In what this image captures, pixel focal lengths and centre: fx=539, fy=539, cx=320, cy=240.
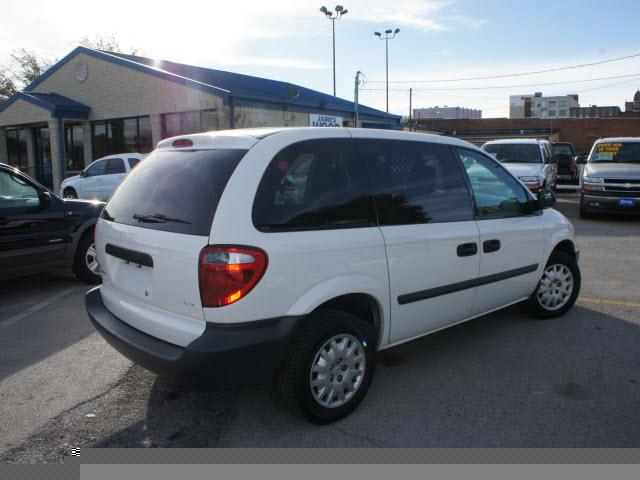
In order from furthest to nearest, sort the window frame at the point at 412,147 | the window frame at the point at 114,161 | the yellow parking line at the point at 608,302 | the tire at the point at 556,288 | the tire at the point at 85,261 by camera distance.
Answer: the window frame at the point at 114,161
the tire at the point at 85,261
the yellow parking line at the point at 608,302
the tire at the point at 556,288
the window frame at the point at 412,147

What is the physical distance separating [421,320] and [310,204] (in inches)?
49.1

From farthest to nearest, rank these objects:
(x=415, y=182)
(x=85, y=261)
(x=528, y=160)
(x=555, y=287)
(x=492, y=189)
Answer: (x=528, y=160), (x=85, y=261), (x=555, y=287), (x=492, y=189), (x=415, y=182)

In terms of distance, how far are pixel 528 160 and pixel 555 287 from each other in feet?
33.7

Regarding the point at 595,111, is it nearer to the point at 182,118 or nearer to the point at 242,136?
the point at 182,118

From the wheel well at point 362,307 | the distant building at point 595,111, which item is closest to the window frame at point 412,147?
the wheel well at point 362,307

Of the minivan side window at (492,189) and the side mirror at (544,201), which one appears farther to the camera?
the side mirror at (544,201)

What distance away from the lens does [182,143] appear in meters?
3.39

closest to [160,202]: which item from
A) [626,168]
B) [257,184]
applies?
[257,184]

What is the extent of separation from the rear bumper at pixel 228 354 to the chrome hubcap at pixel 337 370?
31cm

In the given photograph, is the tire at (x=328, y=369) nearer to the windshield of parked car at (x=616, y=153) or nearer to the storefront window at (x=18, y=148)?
the windshield of parked car at (x=616, y=153)

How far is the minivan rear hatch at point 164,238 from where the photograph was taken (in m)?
2.87

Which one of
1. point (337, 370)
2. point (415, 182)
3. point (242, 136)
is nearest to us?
point (242, 136)

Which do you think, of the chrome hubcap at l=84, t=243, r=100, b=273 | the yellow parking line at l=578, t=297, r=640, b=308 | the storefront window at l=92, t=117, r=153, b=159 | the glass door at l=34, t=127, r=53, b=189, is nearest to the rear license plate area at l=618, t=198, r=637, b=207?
the yellow parking line at l=578, t=297, r=640, b=308

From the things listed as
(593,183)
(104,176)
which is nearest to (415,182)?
(593,183)
